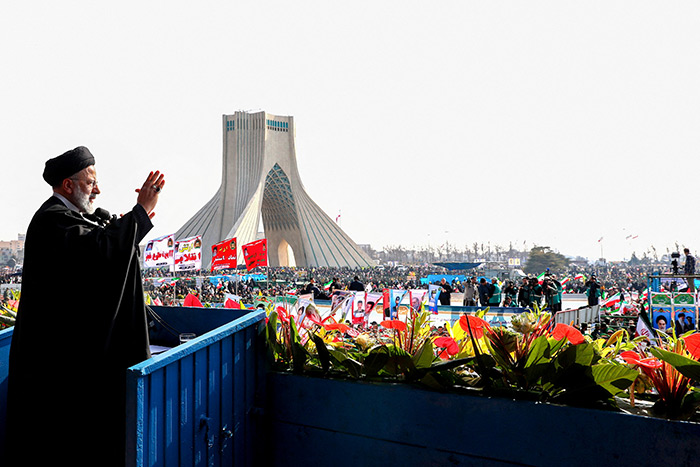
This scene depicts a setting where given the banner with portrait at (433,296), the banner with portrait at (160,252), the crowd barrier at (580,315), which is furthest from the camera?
the banner with portrait at (160,252)

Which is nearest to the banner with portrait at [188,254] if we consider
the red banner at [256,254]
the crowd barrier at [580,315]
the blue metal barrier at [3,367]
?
the red banner at [256,254]

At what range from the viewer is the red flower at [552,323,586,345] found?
1.82m

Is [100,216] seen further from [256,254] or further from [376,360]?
[256,254]

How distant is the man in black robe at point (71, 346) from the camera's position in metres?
1.82

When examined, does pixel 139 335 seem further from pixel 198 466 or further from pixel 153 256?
pixel 153 256

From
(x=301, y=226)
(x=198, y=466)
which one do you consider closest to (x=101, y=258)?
(x=198, y=466)

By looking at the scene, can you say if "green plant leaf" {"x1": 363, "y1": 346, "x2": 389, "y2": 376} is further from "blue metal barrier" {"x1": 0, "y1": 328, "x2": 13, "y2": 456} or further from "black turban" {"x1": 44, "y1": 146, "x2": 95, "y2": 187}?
"blue metal barrier" {"x1": 0, "y1": 328, "x2": 13, "y2": 456}

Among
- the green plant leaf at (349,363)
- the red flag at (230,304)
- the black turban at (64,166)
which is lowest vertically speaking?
the red flag at (230,304)

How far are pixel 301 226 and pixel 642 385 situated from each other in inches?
1953

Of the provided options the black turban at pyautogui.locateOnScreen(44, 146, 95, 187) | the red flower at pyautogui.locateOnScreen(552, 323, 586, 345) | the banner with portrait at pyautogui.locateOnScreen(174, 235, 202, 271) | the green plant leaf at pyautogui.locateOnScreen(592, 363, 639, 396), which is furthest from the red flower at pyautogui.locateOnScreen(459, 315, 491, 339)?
the banner with portrait at pyautogui.locateOnScreen(174, 235, 202, 271)

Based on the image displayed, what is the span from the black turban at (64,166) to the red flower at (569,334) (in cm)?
188

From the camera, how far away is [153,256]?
12164mm

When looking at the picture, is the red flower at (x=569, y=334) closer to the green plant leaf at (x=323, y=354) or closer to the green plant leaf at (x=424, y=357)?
the green plant leaf at (x=424, y=357)

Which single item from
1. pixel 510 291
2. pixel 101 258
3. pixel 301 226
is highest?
pixel 301 226
